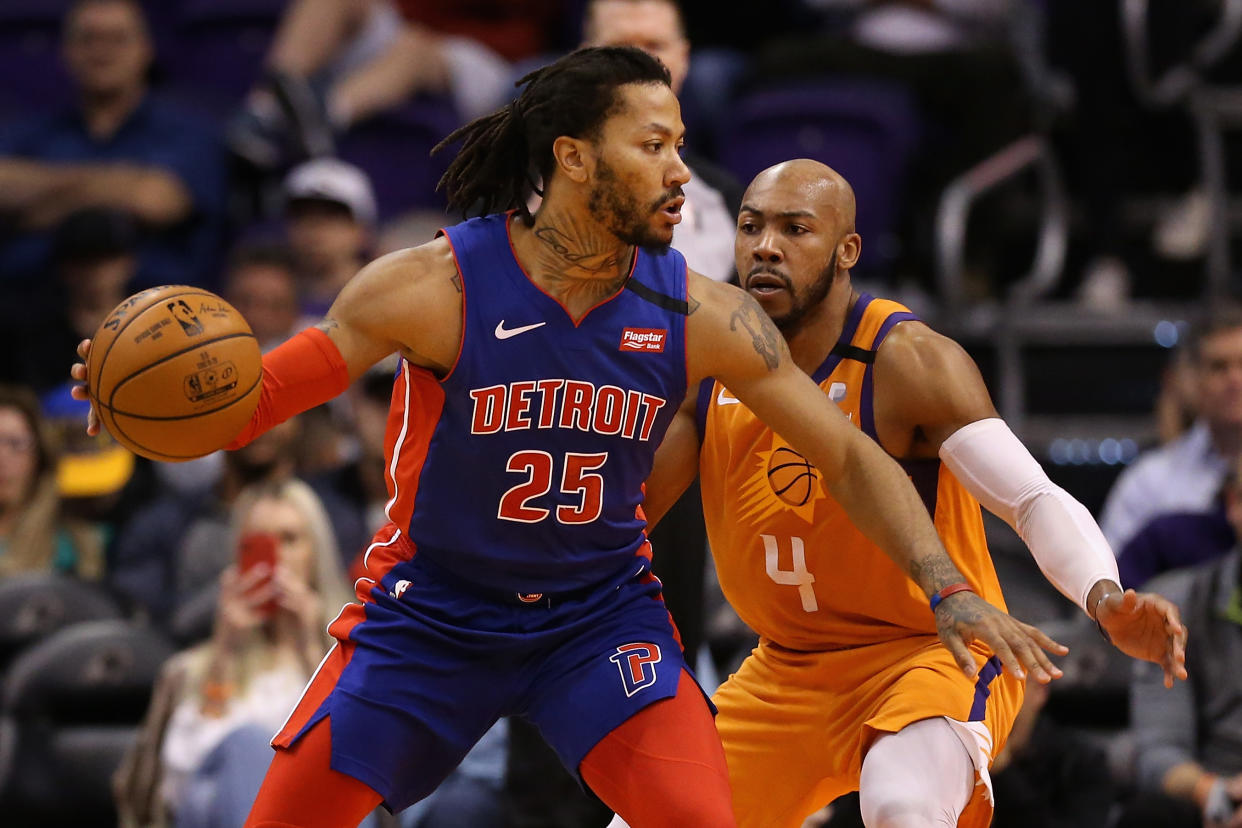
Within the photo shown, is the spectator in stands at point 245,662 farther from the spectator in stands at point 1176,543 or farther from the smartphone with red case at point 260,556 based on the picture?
the spectator in stands at point 1176,543

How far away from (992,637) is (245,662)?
10.8ft

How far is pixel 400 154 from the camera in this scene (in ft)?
28.7

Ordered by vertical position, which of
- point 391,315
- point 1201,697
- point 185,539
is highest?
point 391,315

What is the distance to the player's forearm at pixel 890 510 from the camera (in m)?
3.56

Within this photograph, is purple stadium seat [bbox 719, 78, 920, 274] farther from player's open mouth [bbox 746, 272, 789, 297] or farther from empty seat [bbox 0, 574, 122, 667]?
player's open mouth [bbox 746, 272, 789, 297]

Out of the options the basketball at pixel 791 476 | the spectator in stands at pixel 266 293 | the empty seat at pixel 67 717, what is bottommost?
the empty seat at pixel 67 717

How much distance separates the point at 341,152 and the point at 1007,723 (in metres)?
5.63

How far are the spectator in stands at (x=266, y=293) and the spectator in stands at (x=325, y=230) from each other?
15 centimetres

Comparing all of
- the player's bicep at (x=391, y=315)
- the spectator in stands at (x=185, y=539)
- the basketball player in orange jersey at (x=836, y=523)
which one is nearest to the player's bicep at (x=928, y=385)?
the basketball player in orange jersey at (x=836, y=523)

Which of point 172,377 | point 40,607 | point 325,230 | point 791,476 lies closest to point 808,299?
point 791,476

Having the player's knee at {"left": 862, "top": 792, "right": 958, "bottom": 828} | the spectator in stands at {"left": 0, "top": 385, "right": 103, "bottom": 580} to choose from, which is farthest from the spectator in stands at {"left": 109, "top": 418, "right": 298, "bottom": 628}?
the player's knee at {"left": 862, "top": 792, "right": 958, "bottom": 828}

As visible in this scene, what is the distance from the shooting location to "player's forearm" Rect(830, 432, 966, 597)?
3.56 metres

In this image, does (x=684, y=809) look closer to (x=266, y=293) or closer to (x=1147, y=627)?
(x=1147, y=627)

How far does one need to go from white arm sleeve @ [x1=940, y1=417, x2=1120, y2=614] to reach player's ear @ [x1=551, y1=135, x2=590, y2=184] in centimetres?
104
